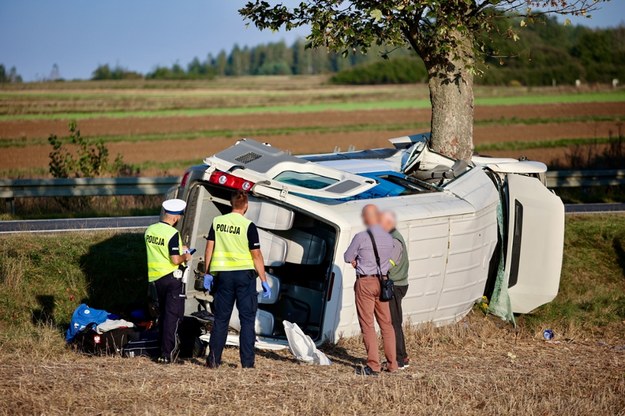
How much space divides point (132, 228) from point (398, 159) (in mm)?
4880

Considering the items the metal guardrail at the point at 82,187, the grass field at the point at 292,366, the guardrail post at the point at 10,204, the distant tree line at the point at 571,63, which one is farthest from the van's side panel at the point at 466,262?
the distant tree line at the point at 571,63

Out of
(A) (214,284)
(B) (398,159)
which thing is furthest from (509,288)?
(A) (214,284)

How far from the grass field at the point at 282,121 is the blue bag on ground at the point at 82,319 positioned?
15.3 m

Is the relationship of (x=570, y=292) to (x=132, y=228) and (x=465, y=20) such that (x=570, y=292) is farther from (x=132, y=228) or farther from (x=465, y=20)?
(x=132, y=228)

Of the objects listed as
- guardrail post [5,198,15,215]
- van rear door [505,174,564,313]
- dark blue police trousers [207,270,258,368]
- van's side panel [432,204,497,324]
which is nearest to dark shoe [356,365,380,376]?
dark blue police trousers [207,270,258,368]

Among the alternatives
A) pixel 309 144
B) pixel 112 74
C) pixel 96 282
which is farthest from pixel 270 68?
pixel 96 282

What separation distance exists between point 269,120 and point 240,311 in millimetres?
42258

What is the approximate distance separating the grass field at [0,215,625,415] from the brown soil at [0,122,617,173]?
15.7 metres

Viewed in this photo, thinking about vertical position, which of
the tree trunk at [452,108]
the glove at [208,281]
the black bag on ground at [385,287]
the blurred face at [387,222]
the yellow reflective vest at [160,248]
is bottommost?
the glove at [208,281]

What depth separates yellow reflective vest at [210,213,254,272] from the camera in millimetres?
8922

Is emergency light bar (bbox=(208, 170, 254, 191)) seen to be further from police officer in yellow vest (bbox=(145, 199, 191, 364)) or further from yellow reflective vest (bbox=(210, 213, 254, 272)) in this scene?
yellow reflective vest (bbox=(210, 213, 254, 272))

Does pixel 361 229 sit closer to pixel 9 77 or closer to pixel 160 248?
pixel 160 248

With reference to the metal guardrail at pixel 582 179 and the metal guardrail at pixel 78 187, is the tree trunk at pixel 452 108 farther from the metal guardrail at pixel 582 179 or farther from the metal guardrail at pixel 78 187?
the metal guardrail at pixel 78 187

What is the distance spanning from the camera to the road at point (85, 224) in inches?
608
